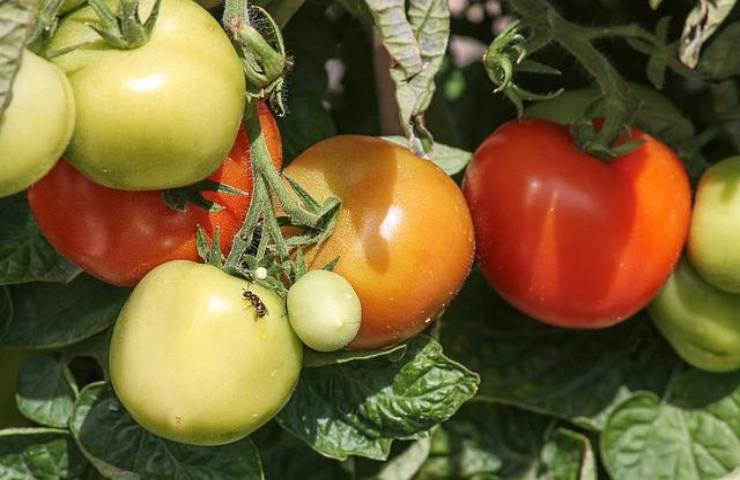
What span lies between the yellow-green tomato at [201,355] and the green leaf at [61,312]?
0.21 m

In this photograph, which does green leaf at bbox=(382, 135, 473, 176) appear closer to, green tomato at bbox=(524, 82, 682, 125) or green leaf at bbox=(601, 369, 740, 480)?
green tomato at bbox=(524, 82, 682, 125)

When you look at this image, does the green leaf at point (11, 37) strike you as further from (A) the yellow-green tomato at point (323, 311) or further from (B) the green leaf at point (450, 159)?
(B) the green leaf at point (450, 159)

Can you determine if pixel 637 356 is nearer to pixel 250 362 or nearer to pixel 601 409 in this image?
pixel 601 409

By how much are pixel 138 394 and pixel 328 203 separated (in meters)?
0.18

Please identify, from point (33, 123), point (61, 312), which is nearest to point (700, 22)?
point (33, 123)

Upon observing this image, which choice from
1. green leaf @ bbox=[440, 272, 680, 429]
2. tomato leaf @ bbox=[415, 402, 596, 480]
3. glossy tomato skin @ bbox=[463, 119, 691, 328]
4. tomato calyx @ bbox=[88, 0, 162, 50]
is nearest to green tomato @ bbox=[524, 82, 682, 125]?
glossy tomato skin @ bbox=[463, 119, 691, 328]

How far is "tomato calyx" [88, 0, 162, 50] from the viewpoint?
0.60m

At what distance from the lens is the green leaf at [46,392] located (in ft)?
2.94

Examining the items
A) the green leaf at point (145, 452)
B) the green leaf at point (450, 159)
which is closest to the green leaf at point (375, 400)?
the green leaf at point (145, 452)

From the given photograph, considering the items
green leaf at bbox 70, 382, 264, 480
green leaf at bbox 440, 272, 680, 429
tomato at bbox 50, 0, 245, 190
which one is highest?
tomato at bbox 50, 0, 245, 190

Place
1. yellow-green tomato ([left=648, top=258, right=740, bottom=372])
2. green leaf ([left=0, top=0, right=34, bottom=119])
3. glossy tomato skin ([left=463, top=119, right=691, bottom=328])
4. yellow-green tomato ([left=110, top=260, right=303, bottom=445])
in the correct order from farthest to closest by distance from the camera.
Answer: yellow-green tomato ([left=648, top=258, right=740, bottom=372])
glossy tomato skin ([left=463, top=119, right=691, bottom=328])
yellow-green tomato ([left=110, top=260, right=303, bottom=445])
green leaf ([left=0, top=0, right=34, bottom=119])

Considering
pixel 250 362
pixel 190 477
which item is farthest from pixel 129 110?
pixel 190 477

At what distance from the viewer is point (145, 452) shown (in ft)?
2.81

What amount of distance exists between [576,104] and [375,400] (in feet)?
1.02
